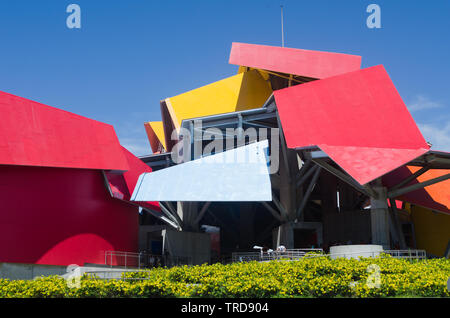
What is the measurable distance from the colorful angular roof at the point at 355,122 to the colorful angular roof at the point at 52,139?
31.2ft

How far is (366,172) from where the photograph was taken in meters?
20.3

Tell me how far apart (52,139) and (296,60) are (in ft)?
58.7

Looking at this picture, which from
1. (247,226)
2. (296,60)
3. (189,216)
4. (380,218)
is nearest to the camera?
(380,218)

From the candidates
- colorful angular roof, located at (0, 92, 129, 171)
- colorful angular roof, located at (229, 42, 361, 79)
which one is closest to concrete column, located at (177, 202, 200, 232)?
colorful angular roof, located at (0, 92, 129, 171)

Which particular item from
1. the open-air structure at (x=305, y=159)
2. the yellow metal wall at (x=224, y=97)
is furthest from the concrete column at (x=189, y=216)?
the yellow metal wall at (x=224, y=97)

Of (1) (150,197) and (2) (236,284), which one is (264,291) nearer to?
(2) (236,284)

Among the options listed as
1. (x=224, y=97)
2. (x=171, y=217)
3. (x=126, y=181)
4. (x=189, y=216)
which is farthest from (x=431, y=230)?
(x=126, y=181)

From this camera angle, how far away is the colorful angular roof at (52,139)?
2233cm

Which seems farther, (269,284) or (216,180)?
(216,180)

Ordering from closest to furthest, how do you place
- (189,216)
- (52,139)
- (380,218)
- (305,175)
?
(380,218)
(52,139)
(305,175)
(189,216)

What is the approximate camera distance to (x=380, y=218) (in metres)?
23.6

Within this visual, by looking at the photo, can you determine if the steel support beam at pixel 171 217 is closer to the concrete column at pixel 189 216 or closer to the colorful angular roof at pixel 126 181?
the concrete column at pixel 189 216

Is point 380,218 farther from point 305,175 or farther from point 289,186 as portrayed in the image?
point 289,186

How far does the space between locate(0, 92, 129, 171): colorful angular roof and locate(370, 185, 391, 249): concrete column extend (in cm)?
1298
